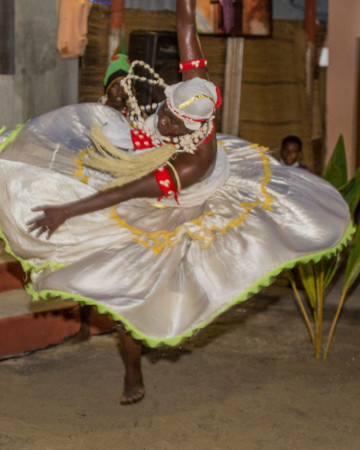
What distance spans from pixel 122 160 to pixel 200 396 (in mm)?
1557

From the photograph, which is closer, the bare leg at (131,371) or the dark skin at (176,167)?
the dark skin at (176,167)

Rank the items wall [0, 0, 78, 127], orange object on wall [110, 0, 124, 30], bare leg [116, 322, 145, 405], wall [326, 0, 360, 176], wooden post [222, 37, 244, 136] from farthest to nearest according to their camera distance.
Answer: wall [326, 0, 360, 176] → wooden post [222, 37, 244, 136] → orange object on wall [110, 0, 124, 30] → wall [0, 0, 78, 127] → bare leg [116, 322, 145, 405]

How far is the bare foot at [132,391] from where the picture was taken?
4000 millimetres

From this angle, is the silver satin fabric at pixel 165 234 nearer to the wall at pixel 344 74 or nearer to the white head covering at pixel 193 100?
the white head covering at pixel 193 100

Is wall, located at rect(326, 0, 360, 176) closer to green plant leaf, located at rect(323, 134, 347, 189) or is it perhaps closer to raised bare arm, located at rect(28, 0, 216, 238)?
green plant leaf, located at rect(323, 134, 347, 189)

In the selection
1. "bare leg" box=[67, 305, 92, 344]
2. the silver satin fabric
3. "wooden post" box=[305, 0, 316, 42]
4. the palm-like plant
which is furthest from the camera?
"wooden post" box=[305, 0, 316, 42]

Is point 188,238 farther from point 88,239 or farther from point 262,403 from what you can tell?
point 262,403

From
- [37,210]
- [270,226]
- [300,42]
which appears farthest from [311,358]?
[300,42]

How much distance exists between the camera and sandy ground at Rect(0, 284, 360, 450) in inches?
144

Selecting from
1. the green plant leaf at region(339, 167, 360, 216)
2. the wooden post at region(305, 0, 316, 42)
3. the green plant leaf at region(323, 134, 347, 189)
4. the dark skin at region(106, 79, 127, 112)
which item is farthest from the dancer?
the wooden post at region(305, 0, 316, 42)

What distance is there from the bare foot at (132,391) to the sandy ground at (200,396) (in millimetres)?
60

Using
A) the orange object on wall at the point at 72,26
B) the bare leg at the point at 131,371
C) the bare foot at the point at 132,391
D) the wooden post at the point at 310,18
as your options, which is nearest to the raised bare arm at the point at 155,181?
the bare leg at the point at 131,371

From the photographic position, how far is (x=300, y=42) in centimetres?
971

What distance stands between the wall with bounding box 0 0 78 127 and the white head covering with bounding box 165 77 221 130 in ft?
13.9
